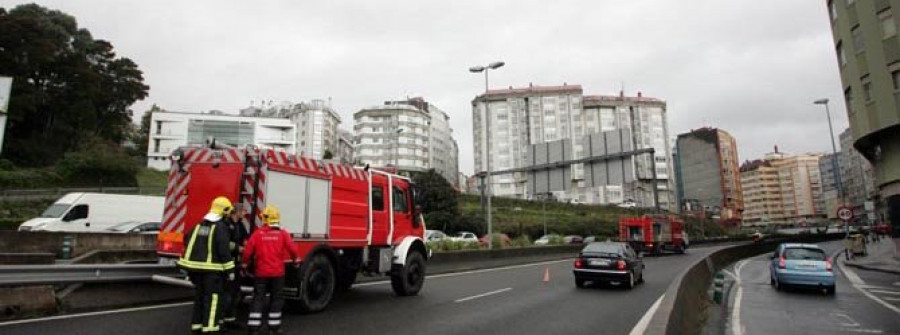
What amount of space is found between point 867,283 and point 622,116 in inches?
4460

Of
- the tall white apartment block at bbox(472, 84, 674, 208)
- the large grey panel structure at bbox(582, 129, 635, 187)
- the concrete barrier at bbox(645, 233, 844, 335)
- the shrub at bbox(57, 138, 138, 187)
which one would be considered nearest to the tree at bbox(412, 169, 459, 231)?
the large grey panel structure at bbox(582, 129, 635, 187)

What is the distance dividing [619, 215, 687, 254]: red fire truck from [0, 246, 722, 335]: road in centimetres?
2228

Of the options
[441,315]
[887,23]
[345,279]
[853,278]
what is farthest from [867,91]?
[345,279]

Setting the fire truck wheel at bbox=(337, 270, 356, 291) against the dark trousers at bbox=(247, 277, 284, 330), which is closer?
the dark trousers at bbox=(247, 277, 284, 330)

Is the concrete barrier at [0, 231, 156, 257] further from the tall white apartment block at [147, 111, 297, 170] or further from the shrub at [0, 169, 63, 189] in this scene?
the tall white apartment block at [147, 111, 297, 170]

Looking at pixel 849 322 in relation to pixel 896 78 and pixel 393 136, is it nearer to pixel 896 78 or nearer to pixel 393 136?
pixel 896 78

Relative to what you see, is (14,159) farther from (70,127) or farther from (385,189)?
(385,189)

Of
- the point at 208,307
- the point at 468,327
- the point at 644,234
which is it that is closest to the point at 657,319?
the point at 468,327

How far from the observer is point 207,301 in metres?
7.01

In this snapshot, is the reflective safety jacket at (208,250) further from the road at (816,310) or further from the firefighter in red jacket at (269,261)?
the road at (816,310)

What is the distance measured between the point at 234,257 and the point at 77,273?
2972mm

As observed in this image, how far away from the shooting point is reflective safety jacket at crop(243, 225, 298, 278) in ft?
24.5

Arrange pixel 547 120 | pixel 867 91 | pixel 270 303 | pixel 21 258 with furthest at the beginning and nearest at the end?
1. pixel 547 120
2. pixel 867 91
3. pixel 21 258
4. pixel 270 303

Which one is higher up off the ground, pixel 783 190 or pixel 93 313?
pixel 783 190
